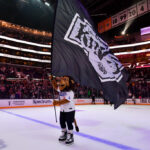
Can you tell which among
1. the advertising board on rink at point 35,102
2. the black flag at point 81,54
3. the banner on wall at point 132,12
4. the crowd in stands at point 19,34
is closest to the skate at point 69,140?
the black flag at point 81,54

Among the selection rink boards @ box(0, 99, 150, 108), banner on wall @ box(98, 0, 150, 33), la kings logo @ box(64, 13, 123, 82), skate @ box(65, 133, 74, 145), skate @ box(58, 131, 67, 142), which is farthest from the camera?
rink boards @ box(0, 99, 150, 108)

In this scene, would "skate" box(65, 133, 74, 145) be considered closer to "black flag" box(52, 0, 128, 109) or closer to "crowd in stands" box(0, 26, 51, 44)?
"black flag" box(52, 0, 128, 109)

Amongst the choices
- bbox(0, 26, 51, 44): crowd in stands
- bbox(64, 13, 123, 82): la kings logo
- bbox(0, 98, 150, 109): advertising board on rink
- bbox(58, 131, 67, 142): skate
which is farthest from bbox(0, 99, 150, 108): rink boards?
bbox(0, 26, 51, 44): crowd in stands

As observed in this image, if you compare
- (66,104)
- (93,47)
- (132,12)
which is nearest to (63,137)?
(66,104)

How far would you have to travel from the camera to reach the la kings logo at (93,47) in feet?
9.96

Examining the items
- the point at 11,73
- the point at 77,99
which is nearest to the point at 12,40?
the point at 11,73

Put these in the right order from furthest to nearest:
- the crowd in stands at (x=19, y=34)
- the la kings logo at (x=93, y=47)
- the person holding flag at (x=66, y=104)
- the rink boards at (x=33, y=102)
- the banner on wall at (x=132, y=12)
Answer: the crowd in stands at (x=19, y=34), the rink boards at (x=33, y=102), the banner on wall at (x=132, y=12), the person holding flag at (x=66, y=104), the la kings logo at (x=93, y=47)

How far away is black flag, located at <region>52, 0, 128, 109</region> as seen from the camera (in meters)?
2.78

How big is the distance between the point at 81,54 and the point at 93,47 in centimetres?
42

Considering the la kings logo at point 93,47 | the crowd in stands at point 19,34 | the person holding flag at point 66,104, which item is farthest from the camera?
the crowd in stands at point 19,34

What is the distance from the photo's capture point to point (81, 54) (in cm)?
300

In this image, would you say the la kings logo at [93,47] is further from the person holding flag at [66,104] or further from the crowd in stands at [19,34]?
the crowd in stands at [19,34]

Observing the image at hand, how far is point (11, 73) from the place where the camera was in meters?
23.7

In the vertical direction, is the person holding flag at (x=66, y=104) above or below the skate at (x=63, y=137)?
above
